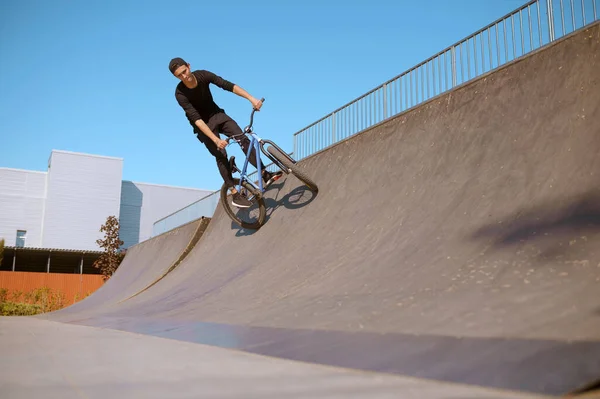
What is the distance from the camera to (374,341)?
2.56 m

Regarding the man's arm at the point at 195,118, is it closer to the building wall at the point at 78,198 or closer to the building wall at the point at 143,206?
the building wall at the point at 78,198

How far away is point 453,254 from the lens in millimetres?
3779

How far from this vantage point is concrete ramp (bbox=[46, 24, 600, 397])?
2.09 meters

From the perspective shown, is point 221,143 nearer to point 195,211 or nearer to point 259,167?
point 259,167

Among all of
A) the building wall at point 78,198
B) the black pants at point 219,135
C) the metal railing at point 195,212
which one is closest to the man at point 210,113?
the black pants at point 219,135

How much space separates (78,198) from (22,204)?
4219mm

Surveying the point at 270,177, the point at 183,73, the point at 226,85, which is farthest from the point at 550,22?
the point at 183,73

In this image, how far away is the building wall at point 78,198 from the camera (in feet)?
137

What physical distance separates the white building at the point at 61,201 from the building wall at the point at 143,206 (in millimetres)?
1685

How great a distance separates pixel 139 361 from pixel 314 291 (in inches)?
86.9

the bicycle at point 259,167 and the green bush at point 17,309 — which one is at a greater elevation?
the bicycle at point 259,167

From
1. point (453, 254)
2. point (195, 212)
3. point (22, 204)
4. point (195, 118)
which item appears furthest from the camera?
point (22, 204)

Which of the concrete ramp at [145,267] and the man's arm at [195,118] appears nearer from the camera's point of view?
the man's arm at [195,118]

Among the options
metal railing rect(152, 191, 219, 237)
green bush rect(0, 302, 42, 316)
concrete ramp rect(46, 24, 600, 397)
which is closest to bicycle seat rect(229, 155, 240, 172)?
concrete ramp rect(46, 24, 600, 397)
